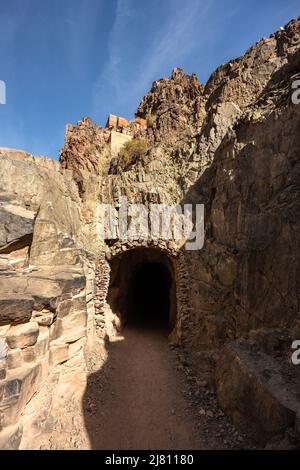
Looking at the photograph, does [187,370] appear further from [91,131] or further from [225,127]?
[91,131]

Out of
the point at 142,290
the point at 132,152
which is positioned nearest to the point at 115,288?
the point at 142,290

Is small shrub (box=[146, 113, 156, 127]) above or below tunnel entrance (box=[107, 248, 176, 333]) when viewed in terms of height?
above

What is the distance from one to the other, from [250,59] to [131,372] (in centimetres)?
1446

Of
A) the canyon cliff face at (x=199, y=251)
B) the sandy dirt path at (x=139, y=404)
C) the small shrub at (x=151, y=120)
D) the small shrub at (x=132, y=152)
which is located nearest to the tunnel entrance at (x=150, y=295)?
the canyon cliff face at (x=199, y=251)

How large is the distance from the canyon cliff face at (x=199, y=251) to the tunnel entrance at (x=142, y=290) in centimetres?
20

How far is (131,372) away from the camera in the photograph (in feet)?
24.3

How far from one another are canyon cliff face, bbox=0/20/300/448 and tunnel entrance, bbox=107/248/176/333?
0.20m

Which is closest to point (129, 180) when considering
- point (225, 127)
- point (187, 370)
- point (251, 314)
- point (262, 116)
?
point (225, 127)

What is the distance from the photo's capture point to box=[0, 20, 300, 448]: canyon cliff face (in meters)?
4.37

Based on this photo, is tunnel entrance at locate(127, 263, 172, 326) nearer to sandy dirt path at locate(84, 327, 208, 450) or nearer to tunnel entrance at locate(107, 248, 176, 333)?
tunnel entrance at locate(107, 248, 176, 333)

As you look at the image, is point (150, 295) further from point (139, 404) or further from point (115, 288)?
point (139, 404)

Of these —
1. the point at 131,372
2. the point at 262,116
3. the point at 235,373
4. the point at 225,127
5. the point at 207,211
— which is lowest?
the point at 131,372

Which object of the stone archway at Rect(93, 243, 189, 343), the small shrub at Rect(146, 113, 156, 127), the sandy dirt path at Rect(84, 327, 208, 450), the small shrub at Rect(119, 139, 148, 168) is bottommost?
the sandy dirt path at Rect(84, 327, 208, 450)

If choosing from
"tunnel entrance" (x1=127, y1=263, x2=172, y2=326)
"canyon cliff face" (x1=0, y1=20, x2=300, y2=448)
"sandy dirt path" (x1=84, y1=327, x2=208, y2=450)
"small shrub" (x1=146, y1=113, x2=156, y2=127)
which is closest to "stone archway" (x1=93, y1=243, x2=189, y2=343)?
"canyon cliff face" (x1=0, y1=20, x2=300, y2=448)
